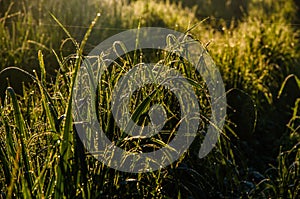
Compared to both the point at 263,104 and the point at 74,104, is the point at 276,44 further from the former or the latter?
the point at 74,104

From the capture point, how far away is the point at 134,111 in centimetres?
209

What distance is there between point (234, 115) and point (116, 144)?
1.99m

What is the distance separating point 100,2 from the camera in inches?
246

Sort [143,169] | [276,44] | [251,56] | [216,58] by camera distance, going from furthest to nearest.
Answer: [276,44] < [251,56] < [216,58] < [143,169]

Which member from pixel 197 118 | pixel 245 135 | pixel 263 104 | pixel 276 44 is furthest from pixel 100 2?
pixel 197 118

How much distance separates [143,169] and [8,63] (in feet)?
7.10

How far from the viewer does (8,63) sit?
4.12m

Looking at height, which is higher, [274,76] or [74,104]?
[74,104]

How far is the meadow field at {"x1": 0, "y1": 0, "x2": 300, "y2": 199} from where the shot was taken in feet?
6.63

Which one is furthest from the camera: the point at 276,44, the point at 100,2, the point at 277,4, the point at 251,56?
the point at 277,4

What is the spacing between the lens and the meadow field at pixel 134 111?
6.63 ft

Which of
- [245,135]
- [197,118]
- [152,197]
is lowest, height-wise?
[245,135]

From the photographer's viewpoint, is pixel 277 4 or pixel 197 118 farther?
pixel 277 4

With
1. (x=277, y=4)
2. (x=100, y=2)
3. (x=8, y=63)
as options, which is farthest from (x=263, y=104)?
(x=277, y=4)
